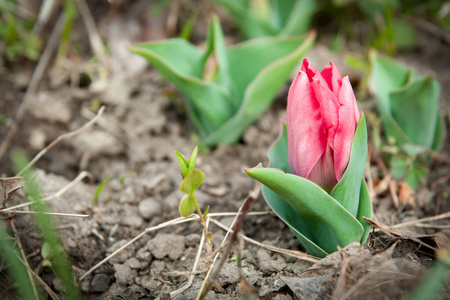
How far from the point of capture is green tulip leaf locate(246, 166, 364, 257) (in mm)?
907

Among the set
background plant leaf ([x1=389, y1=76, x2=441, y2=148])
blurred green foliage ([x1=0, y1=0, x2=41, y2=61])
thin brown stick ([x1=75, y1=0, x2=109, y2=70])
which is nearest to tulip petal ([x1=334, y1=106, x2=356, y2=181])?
background plant leaf ([x1=389, y1=76, x2=441, y2=148])

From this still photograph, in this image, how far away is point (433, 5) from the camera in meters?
2.17

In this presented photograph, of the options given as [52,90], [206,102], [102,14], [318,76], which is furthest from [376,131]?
[102,14]

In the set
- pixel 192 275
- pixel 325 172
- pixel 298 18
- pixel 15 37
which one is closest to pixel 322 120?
pixel 325 172

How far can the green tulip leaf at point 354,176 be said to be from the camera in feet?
3.01

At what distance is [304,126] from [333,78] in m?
0.13

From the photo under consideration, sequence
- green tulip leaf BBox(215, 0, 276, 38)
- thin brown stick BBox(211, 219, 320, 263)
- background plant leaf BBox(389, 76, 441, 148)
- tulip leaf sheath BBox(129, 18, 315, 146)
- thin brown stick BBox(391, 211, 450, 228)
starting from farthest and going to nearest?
green tulip leaf BBox(215, 0, 276, 38) < tulip leaf sheath BBox(129, 18, 315, 146) < background plant leaf BBox(389, 76, 441, 148) < thin brown stick BBox(391, 211, 450, 228) < thin brown stick BBox(211, 219, 320, 263)

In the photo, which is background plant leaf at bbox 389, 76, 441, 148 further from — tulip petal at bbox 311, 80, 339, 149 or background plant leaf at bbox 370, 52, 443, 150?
tulip petal at bbox 311, 80, 339, 149

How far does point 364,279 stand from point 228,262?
0.39 m

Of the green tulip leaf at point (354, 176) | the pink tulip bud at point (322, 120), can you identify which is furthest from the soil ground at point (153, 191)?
the pink tulip bud at point (322, 120)

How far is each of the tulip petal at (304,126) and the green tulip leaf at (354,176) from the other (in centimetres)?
7

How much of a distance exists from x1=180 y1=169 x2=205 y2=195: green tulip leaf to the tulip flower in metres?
0.14

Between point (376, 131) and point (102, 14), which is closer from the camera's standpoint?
point (376, 131)

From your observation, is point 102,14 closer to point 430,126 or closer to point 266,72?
point 266,72
